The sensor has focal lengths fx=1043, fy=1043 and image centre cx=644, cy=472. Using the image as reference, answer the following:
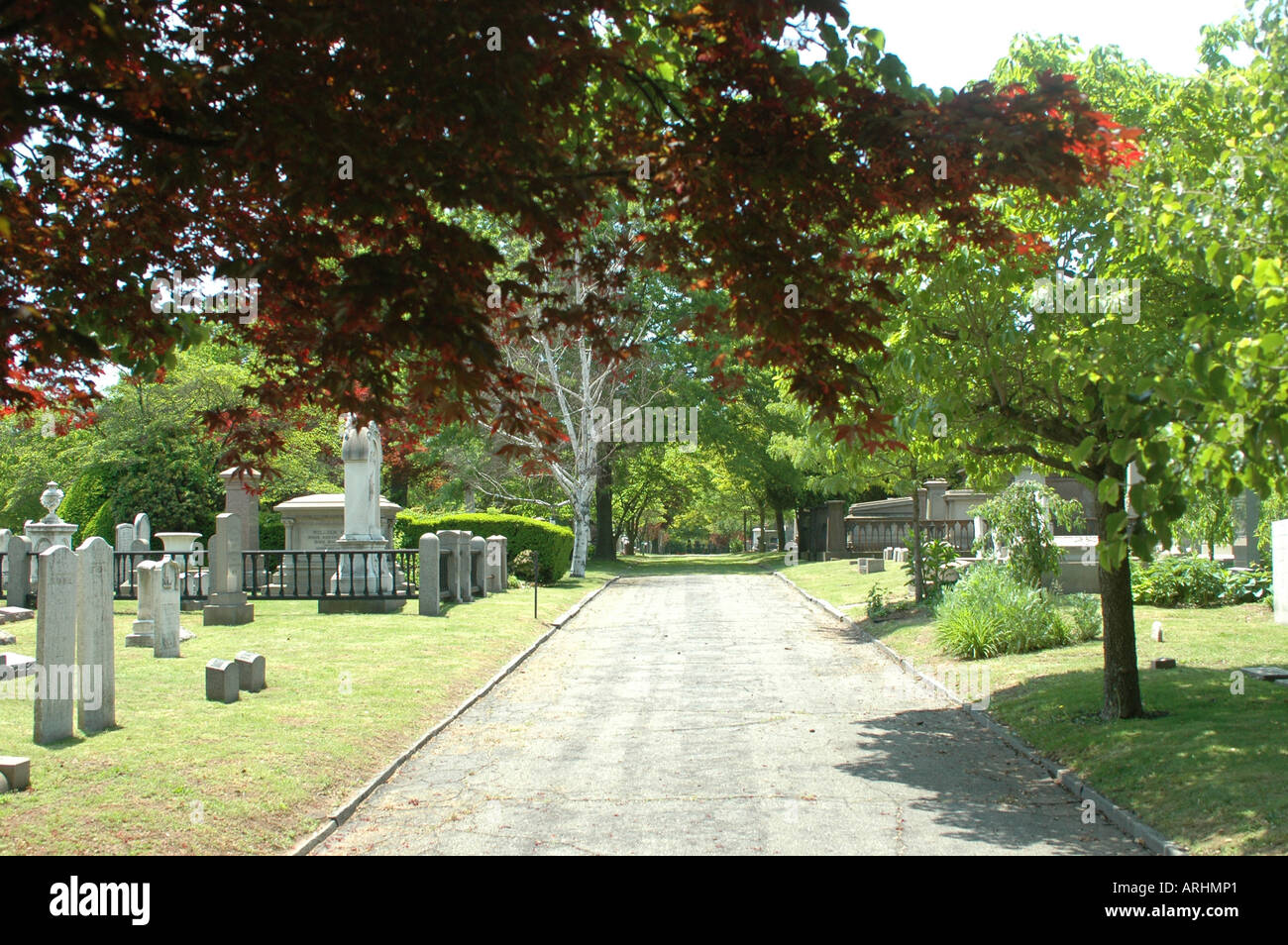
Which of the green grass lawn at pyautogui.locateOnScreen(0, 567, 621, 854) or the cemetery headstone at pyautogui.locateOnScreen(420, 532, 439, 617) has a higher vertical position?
the cemetery headstone at pyautogui.locateOnScreen(420, 532, 439, 617)

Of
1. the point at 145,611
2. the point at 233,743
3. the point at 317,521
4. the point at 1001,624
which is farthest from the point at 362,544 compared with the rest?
the point at 233,743

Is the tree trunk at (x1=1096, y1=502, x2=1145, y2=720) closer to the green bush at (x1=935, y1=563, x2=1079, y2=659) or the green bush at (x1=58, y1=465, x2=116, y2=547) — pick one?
the green bush at (x1=935, y1=563, x2=1079, y2=659)

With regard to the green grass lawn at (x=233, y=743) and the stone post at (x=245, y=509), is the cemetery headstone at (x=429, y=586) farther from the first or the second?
the stone post at (x=245, y=509)

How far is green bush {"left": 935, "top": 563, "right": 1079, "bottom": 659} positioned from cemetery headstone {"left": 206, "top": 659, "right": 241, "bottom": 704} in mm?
9190

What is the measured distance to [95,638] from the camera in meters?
8.77

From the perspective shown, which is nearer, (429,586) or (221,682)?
(221,682)

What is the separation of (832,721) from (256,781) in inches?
218

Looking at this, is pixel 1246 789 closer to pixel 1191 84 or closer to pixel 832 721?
pixel 832 721

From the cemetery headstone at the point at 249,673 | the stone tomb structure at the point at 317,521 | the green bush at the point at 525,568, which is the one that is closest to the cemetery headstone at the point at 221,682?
the cemetery headstone at the point at 249,673

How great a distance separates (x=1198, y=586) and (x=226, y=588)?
16.3 metres

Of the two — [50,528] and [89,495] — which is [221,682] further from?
[89,495]

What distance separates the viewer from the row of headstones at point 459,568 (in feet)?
64.0

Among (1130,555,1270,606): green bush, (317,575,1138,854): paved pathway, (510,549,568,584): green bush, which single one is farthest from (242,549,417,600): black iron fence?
(1130,555,1270,606): green bush

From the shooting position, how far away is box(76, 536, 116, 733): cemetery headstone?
852 cm
